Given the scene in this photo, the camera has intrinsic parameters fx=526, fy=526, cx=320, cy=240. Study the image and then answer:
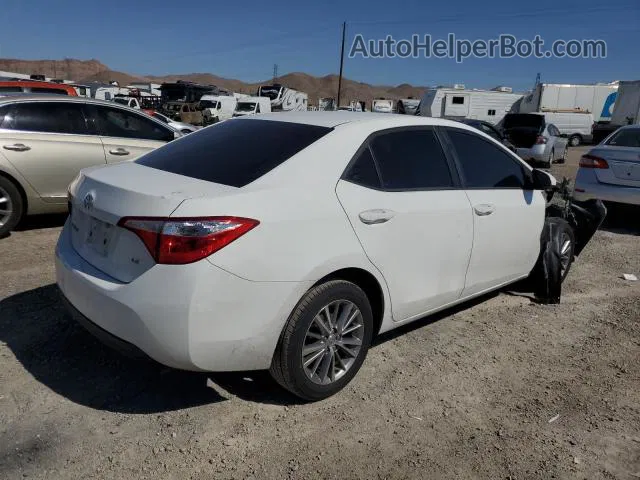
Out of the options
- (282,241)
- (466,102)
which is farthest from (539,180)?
(466,102)

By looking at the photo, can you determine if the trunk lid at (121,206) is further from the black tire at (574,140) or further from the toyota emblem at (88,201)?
the black tire at (574,140)

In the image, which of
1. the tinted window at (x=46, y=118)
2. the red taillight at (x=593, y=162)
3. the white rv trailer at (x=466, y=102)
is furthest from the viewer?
the white rv trailer at (x=466, y=102)

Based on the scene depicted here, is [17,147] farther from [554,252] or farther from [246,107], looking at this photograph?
[246,107]

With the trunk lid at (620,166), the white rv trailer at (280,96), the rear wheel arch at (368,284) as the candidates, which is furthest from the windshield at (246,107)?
the rear wheel arch at (368,284)

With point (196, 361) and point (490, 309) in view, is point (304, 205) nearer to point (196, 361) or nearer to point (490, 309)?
point (196, 361)

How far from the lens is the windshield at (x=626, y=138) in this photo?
7.55 m

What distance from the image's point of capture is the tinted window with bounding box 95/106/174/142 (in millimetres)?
6441

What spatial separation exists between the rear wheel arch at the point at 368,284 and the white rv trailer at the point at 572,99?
32.6 meters

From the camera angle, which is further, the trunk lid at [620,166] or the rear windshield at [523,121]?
the rear windshield at [523,121]

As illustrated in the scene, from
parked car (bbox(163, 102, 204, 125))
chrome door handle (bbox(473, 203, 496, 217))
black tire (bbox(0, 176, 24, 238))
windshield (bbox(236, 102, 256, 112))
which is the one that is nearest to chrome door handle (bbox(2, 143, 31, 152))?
Result: black tire (bbox(0, 176, 24, 238))

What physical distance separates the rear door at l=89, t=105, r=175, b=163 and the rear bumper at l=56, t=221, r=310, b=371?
162 inches

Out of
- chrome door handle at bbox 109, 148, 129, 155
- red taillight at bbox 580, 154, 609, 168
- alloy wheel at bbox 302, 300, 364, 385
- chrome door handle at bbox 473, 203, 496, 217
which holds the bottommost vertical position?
alloy wheel at bbox 302, 300, 364, 385

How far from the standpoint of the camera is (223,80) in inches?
6378

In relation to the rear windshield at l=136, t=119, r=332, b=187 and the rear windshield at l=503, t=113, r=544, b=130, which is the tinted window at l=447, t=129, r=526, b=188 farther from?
the rear windshield at l=503, t=113, r=544, b=130
